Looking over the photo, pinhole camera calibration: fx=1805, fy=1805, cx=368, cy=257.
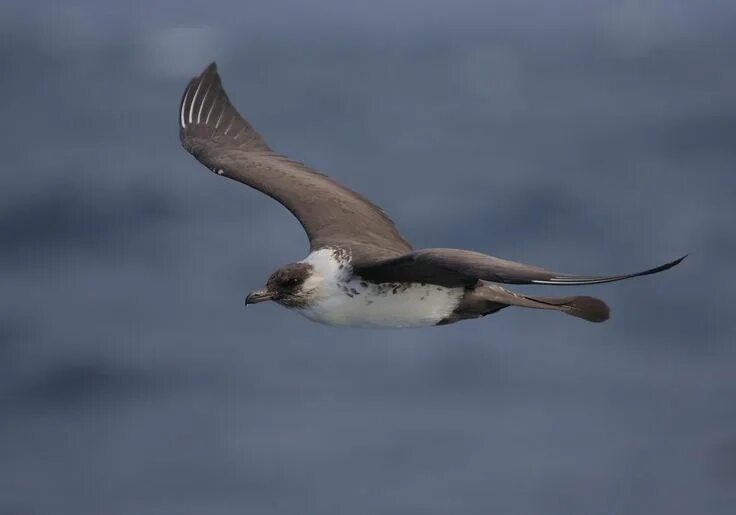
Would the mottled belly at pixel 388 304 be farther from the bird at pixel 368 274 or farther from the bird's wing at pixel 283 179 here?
the bird's wing at pixel 283 179

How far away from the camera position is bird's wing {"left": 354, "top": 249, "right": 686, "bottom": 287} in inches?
701

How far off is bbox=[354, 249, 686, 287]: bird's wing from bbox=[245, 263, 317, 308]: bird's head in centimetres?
67

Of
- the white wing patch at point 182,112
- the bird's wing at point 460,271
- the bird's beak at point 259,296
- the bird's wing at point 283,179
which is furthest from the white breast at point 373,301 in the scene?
the white wing patch at point 182,112

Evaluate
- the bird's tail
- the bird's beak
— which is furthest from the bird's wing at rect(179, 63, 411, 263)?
the bird's tail

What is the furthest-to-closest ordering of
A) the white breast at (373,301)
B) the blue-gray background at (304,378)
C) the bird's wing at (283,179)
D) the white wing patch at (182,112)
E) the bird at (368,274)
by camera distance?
1. the blue-gray background at (304,378)
2. the white wing patch at (182,112)
3. the bird's wing at (283,179)
4. the white breast at (373,301)
5. the bird at (368,274)

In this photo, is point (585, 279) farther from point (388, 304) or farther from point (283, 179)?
point (283, 179)

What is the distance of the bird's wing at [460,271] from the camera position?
17812mm

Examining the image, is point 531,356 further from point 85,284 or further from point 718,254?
A: point 85,284

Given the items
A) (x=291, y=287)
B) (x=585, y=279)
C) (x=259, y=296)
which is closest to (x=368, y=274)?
(x=291, y=287)

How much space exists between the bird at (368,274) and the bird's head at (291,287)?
0.5 inches

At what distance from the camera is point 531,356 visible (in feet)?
560

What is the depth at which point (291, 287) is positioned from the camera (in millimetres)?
21656

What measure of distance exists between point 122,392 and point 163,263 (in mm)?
17257

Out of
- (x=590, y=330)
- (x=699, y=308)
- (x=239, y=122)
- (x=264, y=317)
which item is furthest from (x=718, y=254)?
(x=239, y=122)
